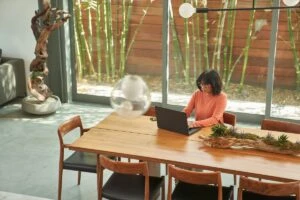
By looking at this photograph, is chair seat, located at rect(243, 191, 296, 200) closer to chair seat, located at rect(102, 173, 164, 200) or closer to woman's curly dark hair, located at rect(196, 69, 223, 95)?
chair seat, located at rect(102, 173, 164, 200)

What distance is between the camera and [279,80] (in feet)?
20.2

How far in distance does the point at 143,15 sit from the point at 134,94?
173 inches

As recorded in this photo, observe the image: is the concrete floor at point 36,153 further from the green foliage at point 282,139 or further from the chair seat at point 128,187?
the green foliage at point 282,139

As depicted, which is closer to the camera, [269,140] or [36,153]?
[269,140]

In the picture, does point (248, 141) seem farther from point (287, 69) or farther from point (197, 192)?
point (287, 69)

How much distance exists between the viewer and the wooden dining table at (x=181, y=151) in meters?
3.43

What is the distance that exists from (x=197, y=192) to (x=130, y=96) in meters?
1.55

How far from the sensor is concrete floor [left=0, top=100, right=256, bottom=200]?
4.62 meters

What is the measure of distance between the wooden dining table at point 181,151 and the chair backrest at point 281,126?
0.21 metres

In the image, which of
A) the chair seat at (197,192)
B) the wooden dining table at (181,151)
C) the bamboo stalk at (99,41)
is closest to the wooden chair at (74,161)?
the wooden dining table at (181,151)

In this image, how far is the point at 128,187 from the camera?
12.2 feet

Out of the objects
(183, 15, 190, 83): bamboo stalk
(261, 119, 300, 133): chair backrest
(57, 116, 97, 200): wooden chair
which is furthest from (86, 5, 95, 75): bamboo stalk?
(261, 119, 300, 133): chair backrest

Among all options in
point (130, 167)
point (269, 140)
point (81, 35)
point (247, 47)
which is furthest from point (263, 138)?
point (81, 35)

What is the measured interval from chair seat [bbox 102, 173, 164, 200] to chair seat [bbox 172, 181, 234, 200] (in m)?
0.17
